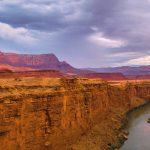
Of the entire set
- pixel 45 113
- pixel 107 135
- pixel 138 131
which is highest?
pixel 45 113

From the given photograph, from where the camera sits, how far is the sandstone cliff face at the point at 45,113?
77.6 ft

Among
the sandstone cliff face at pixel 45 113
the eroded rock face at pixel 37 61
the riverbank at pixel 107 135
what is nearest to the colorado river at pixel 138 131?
the riverbank at pixel 107 135

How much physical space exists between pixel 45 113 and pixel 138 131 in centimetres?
2209

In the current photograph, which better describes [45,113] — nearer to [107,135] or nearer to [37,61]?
[107,135]

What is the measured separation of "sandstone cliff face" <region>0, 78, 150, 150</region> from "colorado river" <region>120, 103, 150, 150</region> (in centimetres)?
528

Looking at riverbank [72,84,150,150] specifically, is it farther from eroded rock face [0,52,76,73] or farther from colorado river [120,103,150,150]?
eroded rock face [0,52,76,73]

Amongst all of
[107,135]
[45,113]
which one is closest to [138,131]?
[107,135]

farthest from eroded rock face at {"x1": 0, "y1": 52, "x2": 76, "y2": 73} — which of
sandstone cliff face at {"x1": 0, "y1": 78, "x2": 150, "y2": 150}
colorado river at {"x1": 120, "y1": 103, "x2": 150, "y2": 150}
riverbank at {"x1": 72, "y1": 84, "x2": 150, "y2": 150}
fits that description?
sandstone cliff face at {"x1": 0, "y1": 78, "x2": 150, "y2": 150}

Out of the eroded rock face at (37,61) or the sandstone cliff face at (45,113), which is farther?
the eroded rock face at (37,61)

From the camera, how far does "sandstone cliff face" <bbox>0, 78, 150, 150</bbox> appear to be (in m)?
23.6

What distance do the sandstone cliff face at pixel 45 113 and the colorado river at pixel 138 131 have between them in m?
5.28

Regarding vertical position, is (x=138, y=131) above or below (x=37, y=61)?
below

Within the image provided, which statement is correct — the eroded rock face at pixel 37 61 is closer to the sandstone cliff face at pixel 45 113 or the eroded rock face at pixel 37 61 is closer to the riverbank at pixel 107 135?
the riverbank at pixel 107 135

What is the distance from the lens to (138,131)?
45.7 m
